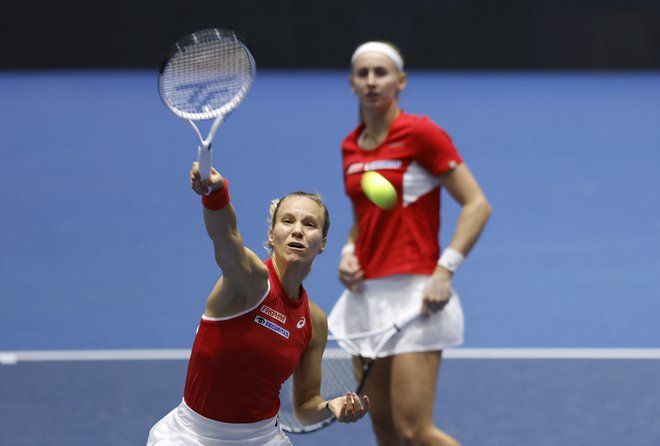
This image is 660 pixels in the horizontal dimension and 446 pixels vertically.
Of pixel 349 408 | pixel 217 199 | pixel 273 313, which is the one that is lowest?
pixel 349 408

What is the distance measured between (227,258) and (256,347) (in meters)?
0.40

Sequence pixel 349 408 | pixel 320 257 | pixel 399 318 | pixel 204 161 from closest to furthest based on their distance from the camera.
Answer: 1. pixel 204 161
2. pixel 349 408
3. pixel 399 318
4. pixel 320 257

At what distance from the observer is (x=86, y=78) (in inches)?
683

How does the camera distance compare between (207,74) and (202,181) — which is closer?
(202,181)

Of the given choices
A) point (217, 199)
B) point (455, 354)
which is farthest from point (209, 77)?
point (455, 354)

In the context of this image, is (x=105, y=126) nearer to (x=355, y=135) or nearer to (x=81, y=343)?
(x=81, y=343)

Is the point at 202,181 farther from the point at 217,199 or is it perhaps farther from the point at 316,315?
the point at 316,315

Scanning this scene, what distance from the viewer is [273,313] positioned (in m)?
3.46

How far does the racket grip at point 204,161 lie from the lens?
2.80m

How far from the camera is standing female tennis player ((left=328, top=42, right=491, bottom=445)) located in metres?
4.25

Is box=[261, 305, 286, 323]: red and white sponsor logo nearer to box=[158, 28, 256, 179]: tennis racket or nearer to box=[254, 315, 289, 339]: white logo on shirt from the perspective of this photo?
box=[254, 315, 289, 339]: white logo on shirt

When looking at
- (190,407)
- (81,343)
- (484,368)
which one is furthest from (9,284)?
(190,407)

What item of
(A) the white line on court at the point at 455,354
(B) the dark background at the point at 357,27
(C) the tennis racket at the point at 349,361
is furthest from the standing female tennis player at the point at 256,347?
(B) the dark background at the point at 357,27

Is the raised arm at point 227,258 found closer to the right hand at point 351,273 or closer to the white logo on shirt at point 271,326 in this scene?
the white logo on shirt at point 271,326
